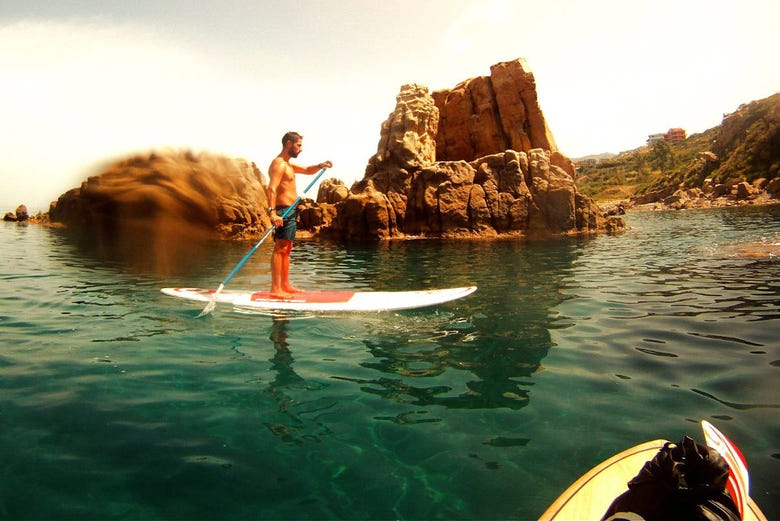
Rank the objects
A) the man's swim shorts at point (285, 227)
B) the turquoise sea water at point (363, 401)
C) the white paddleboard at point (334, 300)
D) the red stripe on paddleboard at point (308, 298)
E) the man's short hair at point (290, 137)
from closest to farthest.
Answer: the turquoise sea water at point (363, 401), the white paddleboard at point (334, 300), the red stripe on paddleboard at point (308, 298), the man's short hair at point (290, 137), the man's swim shorts at point (285, 227)

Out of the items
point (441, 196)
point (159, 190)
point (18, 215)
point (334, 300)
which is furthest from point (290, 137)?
point (18, 215)

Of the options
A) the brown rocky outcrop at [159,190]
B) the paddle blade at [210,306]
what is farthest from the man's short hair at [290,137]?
the brown rocky outcrop at [159,190]

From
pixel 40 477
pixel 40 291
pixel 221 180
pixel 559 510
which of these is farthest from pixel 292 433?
pixel 221 180

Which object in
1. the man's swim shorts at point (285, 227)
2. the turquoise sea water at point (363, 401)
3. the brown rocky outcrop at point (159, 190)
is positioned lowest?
the turquoise sea water at point (363, 401)

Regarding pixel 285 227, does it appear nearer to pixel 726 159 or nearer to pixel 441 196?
pixel 441 196

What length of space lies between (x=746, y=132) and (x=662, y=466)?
110m

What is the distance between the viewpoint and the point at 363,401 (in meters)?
4.03

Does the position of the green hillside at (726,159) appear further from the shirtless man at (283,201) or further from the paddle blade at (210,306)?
the paddle blade at (210,306)

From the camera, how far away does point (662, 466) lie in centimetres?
209

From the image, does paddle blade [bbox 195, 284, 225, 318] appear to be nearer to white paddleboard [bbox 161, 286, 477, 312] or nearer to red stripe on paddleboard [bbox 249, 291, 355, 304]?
white paddleboard [bbox 161, 286, 477, 312]

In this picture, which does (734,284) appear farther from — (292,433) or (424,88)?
(424,88)

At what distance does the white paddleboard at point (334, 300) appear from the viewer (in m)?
7.55

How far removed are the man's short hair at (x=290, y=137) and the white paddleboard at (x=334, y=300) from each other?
288 centimetres

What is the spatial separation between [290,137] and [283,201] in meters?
1.19
